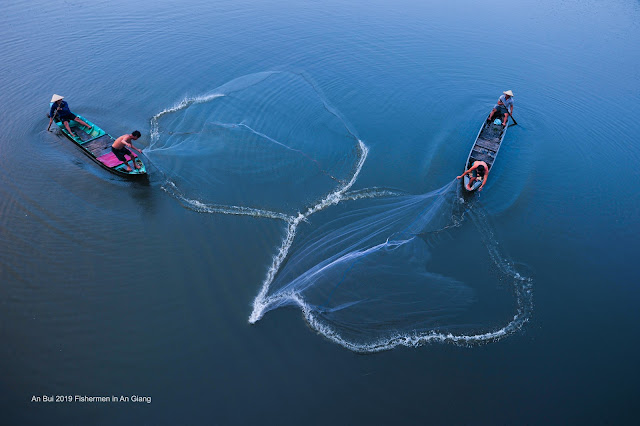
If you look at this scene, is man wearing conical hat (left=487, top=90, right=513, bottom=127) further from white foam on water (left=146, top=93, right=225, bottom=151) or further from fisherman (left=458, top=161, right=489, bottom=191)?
white foam on water (left=146, top=93, right=225, bottom=151)

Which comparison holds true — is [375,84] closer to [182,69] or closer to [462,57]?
[462,57]

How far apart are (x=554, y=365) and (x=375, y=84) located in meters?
12.0

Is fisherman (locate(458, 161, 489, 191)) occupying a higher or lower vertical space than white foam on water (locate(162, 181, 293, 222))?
higher

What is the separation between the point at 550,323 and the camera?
796 cm

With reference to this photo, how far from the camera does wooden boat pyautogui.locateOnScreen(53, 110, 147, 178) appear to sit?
1041cm

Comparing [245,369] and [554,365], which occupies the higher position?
[554,365]

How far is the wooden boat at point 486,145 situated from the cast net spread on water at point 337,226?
100cm

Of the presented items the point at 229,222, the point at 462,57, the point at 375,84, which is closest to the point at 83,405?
the point at 229,222

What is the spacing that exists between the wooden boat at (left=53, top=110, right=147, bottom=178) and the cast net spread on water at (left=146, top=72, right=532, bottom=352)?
0.85 meters

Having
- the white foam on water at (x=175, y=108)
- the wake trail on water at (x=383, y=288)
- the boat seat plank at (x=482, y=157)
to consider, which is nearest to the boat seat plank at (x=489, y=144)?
the boat seat plank at (x=482, y=157)

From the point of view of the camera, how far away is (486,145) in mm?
12047

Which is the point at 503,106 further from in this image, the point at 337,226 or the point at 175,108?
the point at 175,108

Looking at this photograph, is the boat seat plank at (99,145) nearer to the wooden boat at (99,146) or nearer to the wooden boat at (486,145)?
the wooden boat at (99,146)

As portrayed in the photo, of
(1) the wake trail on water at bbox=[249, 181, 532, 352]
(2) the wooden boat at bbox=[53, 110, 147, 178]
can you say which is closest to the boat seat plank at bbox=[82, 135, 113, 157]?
(2) the wooden boat at bbox=[53, 110, 147, 178]
